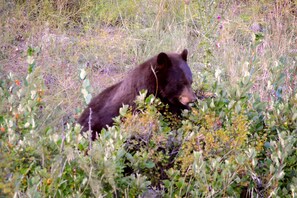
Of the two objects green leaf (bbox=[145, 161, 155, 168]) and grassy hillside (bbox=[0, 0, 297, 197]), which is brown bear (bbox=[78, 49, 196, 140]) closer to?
grassy hillside (bbox=[0, 0, 297, 197])

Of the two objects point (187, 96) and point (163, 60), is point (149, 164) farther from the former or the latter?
point (163, 60)

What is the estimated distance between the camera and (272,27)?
8.73 metres

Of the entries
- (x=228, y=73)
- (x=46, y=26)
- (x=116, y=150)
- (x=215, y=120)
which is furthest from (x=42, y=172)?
(x=46, y=26)

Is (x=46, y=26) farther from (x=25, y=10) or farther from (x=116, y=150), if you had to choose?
(x=116, y=150)

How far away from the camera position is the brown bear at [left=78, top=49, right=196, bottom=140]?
5.11 metres

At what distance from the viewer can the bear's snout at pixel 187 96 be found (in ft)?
16.4

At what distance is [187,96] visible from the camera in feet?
16.6

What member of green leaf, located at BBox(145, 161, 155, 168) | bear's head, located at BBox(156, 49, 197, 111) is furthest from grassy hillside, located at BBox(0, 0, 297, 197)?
bear's head, located at BBox(156, 49, 197, 111)

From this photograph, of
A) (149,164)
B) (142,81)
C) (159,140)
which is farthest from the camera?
(142,81)

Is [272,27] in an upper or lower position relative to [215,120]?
lower

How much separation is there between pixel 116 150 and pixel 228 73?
4.07 meters

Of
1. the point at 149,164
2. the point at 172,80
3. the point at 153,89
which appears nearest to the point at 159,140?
the point at 149,164

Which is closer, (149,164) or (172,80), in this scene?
(149,164)

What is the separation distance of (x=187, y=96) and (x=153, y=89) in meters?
0.36
